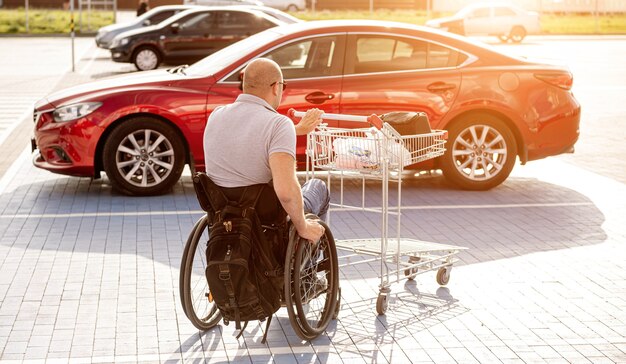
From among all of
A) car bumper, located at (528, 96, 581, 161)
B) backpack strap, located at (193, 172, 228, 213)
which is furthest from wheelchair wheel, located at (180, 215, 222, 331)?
car bumper, located at (528, 96, 581, 161)

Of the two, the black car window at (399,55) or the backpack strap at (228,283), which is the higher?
the black car window at (399,55)

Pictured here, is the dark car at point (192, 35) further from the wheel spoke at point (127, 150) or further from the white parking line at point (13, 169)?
the wheel spoke at point (127, 150)

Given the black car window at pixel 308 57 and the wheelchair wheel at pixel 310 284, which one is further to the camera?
the black car window at pixel 308 57

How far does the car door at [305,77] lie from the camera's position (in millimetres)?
10734

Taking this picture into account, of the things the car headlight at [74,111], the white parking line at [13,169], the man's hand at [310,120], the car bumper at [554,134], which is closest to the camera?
the man's hand at [310,120]

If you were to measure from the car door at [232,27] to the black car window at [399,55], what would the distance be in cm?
1482

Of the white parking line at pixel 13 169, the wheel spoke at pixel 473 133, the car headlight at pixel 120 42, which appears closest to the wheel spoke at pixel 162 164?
the white parking line at pixel 13 169

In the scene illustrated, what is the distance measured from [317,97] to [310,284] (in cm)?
458

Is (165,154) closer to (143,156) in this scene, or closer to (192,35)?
(143,156)

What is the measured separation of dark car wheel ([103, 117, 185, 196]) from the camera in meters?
10.6

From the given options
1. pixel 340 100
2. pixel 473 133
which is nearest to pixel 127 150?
pixel 340 100

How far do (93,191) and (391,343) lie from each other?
543 cm

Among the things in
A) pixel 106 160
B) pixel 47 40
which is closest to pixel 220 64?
pixel 106 160

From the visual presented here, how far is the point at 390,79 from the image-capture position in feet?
36.1
